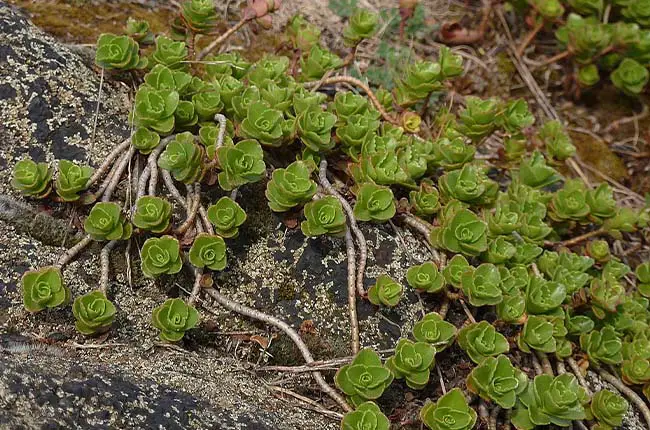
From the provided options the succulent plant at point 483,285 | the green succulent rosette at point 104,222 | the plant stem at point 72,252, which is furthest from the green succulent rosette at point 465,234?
the plant stem at point 72,252

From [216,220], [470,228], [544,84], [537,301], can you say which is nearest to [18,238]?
[216,220]

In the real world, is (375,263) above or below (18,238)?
below

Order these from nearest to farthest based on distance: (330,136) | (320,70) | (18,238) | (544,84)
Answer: (18,238) < (330,136) < (320,70) < (544,84)

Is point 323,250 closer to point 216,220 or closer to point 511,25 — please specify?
point 216,220

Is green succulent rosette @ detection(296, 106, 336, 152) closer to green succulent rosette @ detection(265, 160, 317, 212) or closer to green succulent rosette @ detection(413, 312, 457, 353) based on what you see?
green succulent rosette @ detection(265, 160, 317, 212)

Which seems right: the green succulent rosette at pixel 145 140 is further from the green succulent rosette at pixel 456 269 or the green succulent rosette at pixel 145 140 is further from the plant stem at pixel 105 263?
the green succulent rosette at pixel 456 269
